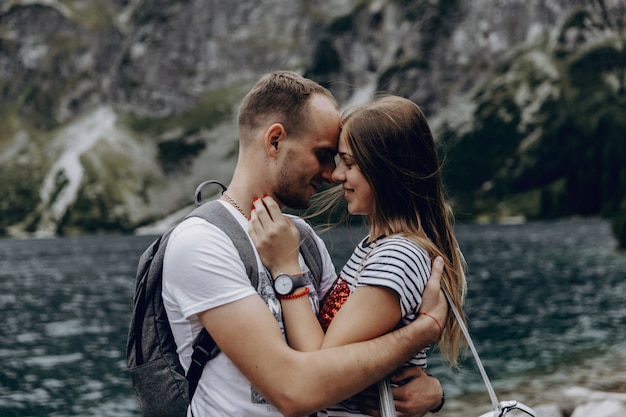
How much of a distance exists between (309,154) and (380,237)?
0.90m

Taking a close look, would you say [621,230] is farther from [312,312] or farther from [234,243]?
[234,243]

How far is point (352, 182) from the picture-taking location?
549cm

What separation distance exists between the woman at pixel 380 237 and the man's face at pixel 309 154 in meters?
0.12

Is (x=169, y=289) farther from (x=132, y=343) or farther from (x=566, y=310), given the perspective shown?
(x=566, y=310)

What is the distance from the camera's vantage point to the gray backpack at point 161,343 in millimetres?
4715

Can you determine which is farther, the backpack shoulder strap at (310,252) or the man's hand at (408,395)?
the backpack shoulder strap at (310,252)

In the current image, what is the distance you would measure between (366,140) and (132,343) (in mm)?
2387

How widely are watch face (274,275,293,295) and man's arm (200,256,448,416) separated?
254 mm

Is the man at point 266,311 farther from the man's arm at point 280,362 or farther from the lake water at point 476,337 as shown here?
the lake water at point 476,337

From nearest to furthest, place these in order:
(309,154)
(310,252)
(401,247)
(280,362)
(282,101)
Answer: (280,362)
(401,247)
(282,101)
(309,154)
(310,252)

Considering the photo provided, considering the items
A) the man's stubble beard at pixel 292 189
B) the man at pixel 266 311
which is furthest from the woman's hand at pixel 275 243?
the man's stubble beard at pixel 292 189

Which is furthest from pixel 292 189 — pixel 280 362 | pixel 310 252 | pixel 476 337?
pixel 476 337

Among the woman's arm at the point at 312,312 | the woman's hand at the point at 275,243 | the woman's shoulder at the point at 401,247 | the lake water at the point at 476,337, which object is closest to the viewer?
the woman's arm at the point at 312,312

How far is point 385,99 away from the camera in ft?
17.9
